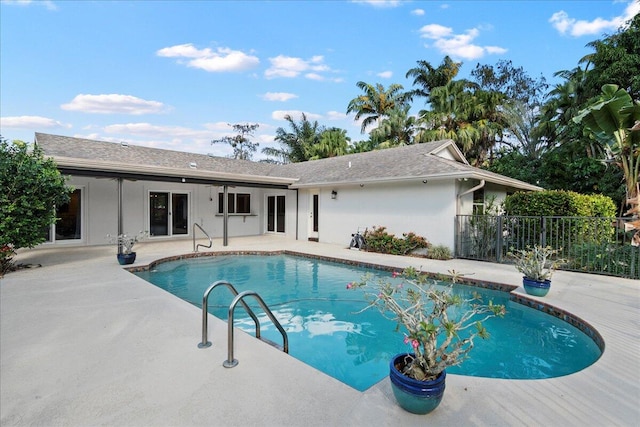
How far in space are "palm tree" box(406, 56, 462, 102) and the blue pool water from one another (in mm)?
23282

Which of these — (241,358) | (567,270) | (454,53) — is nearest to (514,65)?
(454,53)

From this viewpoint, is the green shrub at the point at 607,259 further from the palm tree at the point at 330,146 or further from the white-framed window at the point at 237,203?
the palm tree at the point at 330,146

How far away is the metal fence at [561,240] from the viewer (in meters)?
8.16

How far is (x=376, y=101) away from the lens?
28.3 metres

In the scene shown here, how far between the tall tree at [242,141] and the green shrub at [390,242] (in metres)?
30.8

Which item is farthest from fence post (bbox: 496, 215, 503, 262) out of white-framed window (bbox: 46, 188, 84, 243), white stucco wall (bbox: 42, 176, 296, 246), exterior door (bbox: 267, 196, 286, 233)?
white-framed window (bbox: 46, 188, 84, 243)

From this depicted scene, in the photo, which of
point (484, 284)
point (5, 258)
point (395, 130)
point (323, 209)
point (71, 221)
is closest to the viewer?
point (484, 284)

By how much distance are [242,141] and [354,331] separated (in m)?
37.7

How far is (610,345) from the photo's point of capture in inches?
164

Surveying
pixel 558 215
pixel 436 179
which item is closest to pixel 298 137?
pixel 436 179

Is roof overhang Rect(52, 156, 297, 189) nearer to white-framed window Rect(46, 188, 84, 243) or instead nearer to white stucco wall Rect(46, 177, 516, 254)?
white stucco wall Rect(46, 177, 516, 254)

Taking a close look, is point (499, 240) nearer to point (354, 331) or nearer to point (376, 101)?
point (354, 331)

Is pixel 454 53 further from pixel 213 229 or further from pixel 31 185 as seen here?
pixel 31 185

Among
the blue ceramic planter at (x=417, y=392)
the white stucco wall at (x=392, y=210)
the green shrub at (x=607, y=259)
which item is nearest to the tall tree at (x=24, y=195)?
the blue ceramic planter at (x=417, y=392)
